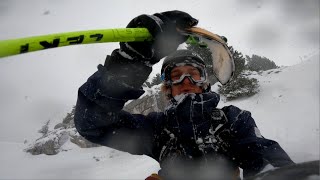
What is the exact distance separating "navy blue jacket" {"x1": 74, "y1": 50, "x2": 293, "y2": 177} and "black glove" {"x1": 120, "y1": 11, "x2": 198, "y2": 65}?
0.35m

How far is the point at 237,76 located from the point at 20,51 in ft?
50.0

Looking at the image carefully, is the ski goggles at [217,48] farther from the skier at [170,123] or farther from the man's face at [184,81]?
the man's face at [184,81]

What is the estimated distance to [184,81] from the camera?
11.0 ft

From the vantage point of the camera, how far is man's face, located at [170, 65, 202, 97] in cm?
333

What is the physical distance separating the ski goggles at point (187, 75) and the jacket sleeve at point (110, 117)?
1.83 ft

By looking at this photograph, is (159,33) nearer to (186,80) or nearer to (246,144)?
(186,80)

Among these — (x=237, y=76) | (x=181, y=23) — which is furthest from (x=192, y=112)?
(x=237, y=76)

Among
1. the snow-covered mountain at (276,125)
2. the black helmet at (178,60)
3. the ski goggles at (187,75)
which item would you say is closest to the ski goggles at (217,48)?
the ski goggles at (187,75)

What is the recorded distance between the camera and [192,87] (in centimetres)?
334

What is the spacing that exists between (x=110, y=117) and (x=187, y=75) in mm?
1007

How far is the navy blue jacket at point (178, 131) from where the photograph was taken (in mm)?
2746

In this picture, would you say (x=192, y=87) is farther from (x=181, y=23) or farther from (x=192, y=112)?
(x=181, y=23)

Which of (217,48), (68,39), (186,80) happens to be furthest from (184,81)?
(68,39)

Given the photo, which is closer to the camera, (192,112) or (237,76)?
(192,112)
